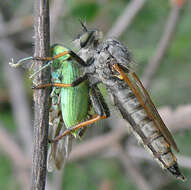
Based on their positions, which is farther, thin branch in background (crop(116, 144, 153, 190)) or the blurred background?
the blurred background

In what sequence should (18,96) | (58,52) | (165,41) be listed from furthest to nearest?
1. (18,96)
2. (165,41)
3. (58,52)

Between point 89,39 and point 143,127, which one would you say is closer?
point 143,127

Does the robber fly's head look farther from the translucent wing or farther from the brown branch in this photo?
the brown branch

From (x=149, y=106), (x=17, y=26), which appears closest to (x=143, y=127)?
(x=149, y=106)

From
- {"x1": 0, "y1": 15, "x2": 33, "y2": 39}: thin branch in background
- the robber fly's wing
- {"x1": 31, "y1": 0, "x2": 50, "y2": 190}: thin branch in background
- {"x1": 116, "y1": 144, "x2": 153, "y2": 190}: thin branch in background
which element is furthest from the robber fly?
{"x1": 0, "y1": 15, "x2": 33, "y2": 39}: thin branch in background

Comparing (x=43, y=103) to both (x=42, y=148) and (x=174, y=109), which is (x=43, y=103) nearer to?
(x=42, y=148)

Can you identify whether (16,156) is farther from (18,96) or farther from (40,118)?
(40,118)
